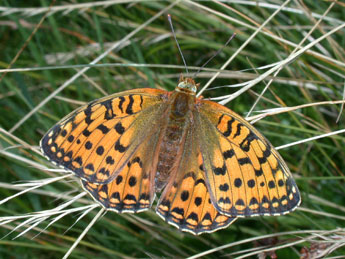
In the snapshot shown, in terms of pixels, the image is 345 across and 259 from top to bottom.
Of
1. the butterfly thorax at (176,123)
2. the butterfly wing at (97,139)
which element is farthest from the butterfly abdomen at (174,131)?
the butterfly wing at (97,139)

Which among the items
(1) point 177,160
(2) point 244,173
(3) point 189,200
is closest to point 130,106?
(1) point 177,160

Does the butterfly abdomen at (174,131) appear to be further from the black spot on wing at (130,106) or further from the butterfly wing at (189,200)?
the black spot on wing at (130,106)

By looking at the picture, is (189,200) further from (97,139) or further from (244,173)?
(97,139)

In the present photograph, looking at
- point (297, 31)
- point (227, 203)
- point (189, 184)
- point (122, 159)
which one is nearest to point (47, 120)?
point (122, 159)

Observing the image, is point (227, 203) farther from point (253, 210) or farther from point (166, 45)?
point (166, 45)

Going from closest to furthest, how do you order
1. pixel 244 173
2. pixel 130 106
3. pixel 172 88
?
pixel 244 173
pixel 130 106
pixel 172 88

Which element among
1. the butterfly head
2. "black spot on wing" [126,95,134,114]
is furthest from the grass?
"black spot on wing" [126,95,134,114]
